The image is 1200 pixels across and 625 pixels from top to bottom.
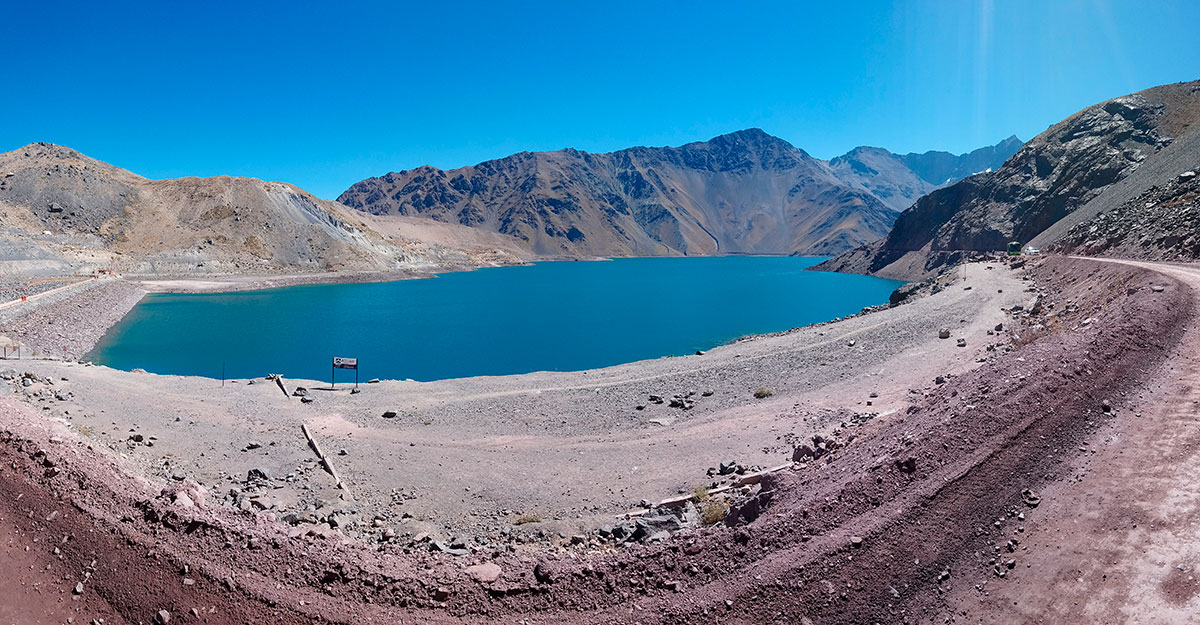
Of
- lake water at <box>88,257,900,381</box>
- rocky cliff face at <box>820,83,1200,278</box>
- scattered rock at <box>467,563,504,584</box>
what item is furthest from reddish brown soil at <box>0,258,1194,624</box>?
rocky cliff face at <box>820,83,1200,278</box>

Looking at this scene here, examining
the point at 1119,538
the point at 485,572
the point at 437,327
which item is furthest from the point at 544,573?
the point at 437,327

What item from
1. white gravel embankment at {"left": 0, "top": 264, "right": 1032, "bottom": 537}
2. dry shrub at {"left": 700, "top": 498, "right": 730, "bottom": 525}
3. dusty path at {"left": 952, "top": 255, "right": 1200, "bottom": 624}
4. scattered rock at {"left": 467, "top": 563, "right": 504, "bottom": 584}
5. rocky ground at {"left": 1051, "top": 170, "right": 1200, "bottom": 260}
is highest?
rocky ground at {"left": 1051, "top": 170, "right": 1200, "bottom": 260}

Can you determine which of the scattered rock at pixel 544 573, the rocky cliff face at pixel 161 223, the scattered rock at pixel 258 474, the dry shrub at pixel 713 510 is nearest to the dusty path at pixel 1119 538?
the scattered rock at pixel 544 573

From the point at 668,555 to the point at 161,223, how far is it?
134 m

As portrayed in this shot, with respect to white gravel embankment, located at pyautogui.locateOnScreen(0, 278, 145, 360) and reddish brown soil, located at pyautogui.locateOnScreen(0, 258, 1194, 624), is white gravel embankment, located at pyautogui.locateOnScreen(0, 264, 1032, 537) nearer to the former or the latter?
reddish brown soil, located at pyautogui.locateOnScreen(0, 258, 1194, 624)

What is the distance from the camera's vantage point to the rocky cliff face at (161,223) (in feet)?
309

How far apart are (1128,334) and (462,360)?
36.8 m

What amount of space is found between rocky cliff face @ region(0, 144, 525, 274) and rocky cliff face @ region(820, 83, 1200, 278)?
404 feet

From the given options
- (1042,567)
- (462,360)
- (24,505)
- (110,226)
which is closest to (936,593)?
(1042,567)

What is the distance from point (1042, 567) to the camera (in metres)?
6.64

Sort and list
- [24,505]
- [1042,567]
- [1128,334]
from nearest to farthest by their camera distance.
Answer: [1042,567] < [24,505] < [1128,334]

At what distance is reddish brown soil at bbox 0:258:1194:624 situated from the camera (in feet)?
22.8

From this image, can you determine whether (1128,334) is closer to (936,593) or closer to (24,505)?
(936,593)

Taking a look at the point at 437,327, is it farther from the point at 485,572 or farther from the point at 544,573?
the point at 544,573
